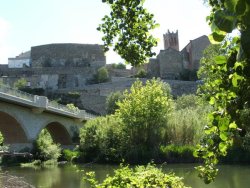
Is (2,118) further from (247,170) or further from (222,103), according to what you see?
(222,103)

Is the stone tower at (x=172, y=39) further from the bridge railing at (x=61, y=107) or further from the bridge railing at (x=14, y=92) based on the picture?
the bridge railing at (x=14, y=92)

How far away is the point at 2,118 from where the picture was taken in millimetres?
30172

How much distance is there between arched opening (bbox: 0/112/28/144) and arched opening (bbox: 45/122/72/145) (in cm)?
781

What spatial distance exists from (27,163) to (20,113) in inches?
152

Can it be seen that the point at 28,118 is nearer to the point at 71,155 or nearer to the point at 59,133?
the point at 71,155

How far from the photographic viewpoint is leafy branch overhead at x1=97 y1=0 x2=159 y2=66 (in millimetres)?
4230

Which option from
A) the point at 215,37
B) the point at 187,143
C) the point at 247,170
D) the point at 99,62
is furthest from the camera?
the point at 99,62

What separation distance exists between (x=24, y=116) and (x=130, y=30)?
28258mm

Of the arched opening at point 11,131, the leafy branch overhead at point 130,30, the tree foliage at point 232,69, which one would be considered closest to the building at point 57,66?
the arched opening at point 11,131

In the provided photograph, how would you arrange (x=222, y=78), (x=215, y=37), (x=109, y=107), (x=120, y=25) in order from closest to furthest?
(x=215, y=37) < (x=222, y=78) < (x=120, y=25) < (x=109, y=107)

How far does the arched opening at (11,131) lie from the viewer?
3095 cm

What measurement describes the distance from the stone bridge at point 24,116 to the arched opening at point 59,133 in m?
1.55

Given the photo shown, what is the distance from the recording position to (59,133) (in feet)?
143

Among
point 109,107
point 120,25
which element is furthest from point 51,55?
point 120,25
